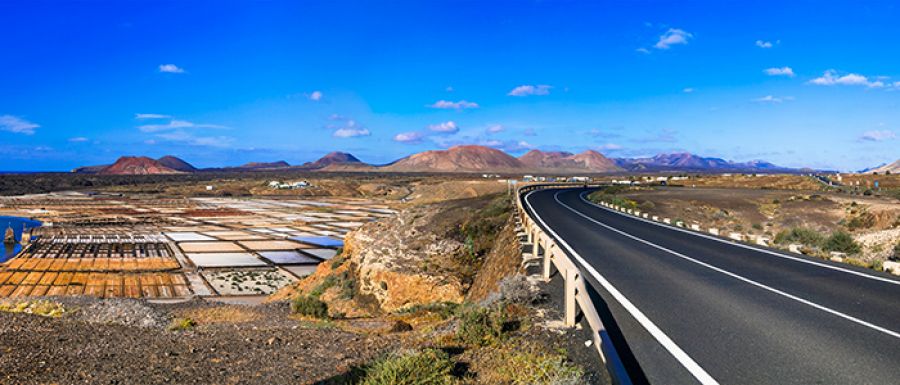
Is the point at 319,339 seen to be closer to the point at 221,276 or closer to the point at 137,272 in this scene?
the point at 221,276

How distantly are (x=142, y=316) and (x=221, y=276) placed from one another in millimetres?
24057

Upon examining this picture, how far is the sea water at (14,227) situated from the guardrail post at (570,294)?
6204 cm

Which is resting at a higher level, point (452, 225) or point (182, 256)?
point (452, 225)

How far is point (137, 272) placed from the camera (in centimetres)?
4250

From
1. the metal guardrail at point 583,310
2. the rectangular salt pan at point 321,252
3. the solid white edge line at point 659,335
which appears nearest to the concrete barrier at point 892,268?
the solid white edge line at point 659,335

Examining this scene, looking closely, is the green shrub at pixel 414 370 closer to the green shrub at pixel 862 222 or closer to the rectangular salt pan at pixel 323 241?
the green shrub at pixel 862 222

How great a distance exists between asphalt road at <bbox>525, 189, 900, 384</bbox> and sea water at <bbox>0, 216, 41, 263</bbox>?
202 ft

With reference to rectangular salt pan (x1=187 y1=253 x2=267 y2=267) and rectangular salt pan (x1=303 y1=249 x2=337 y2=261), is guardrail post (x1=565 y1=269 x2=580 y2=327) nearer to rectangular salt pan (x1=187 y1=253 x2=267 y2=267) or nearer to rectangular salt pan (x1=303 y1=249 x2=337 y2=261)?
rectangular salt pan (x1=187 y1=253 x2=267 y2=267)

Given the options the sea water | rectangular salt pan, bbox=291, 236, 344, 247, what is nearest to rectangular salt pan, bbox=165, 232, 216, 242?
rectangular salt pan, bbox=291, 236, 344, 247

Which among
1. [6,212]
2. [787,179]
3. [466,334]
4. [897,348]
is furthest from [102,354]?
[6,212]

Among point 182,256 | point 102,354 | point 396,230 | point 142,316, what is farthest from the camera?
point 182,256

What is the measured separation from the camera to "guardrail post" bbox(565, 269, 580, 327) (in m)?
7.68

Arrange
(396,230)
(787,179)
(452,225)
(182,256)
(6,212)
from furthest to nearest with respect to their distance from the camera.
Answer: (6,212) < (787,179) < (182,256) < (396,230) < (452,225)

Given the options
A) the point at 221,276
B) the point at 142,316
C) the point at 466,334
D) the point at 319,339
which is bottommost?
the point at 221,276
